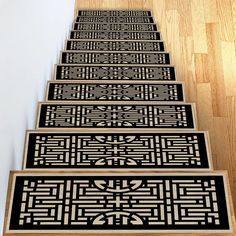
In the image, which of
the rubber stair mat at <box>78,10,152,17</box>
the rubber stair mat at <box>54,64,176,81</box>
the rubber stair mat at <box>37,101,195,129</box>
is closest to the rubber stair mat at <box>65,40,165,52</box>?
the rubber stair mat at <box>54,64,176,81</box>

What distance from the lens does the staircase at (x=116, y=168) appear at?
4.17 feet

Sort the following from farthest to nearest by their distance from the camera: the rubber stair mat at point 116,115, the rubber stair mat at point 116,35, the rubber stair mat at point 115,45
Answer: the rubber stair mat at point 116,35, the rubber stair mat at point 115,45, the rubber stair mat at point 116,115

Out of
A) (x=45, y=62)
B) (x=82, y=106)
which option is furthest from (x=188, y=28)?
(x=82, y=106)

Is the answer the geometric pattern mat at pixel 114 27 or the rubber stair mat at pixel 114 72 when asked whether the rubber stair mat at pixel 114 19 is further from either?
the rubber stair mat at pixel 114 72

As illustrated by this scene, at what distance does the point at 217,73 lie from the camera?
326 cm

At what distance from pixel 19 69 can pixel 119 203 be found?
699mm

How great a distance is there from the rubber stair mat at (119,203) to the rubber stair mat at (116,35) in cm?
192

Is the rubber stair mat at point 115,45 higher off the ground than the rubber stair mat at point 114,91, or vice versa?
the rubber stair mat at point 115,45

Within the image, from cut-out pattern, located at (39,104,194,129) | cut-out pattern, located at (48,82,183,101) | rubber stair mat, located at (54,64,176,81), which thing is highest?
rubber stair mat, located at (54,64,176,81)

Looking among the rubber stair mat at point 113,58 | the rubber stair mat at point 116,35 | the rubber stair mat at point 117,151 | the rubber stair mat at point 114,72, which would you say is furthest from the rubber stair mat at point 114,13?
the rubber stair mat at point 117,151

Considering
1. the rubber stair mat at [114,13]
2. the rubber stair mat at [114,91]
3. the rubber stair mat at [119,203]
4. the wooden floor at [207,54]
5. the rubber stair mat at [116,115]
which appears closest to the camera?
the rubber stair mat at [119,203]

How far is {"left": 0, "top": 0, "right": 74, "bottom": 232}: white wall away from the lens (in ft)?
4.90

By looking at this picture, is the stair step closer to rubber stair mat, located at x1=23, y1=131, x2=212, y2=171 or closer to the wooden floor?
the wooden floor

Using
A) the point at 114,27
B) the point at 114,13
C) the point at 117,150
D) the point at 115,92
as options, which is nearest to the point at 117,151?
the point at 117,150
